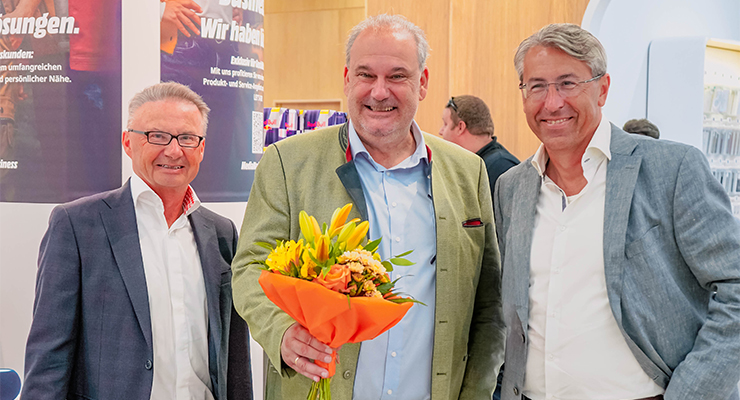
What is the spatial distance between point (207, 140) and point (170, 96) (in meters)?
0.77

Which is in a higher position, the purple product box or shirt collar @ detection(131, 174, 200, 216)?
the purple product box

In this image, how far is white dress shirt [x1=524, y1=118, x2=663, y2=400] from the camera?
1.93 metres

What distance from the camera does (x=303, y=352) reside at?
1638mm

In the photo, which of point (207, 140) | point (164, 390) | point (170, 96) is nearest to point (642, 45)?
point (207, 140)

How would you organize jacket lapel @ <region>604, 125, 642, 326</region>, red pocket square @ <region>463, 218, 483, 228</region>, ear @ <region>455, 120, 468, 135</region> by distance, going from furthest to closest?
ear @ <region>455, 120, 468, 135</region>
red pocket square @ <region>463, 218, 483, 228</region>
jacket lapel @ <region>604, 125, 642, 326</region>

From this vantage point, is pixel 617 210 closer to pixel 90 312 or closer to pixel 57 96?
pixel 90 312

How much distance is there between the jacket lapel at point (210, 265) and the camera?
2.29 m

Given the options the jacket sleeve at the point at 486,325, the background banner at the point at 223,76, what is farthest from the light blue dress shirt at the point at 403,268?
the background banner at the point at 223,76

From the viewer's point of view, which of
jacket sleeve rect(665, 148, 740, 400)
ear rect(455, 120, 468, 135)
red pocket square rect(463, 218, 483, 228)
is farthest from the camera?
ear rect(455, 120, 468, 135)

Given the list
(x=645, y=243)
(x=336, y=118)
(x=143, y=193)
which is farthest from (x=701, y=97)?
(x=143, y=193)

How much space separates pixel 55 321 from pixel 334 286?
1.16 meters

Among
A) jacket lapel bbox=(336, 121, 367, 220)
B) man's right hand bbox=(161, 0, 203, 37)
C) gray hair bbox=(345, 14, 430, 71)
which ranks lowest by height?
jacket lapel bbox=(336, 121, 367, 220)

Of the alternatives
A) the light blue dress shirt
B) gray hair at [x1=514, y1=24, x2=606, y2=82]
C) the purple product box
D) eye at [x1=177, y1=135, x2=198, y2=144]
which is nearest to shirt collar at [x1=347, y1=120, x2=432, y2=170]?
the light blue dress shirt

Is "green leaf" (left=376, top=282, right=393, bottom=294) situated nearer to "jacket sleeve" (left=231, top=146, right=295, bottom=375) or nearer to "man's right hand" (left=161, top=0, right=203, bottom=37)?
"jacket sleeve" (left=231, top=146, right=295, bottom=375)
